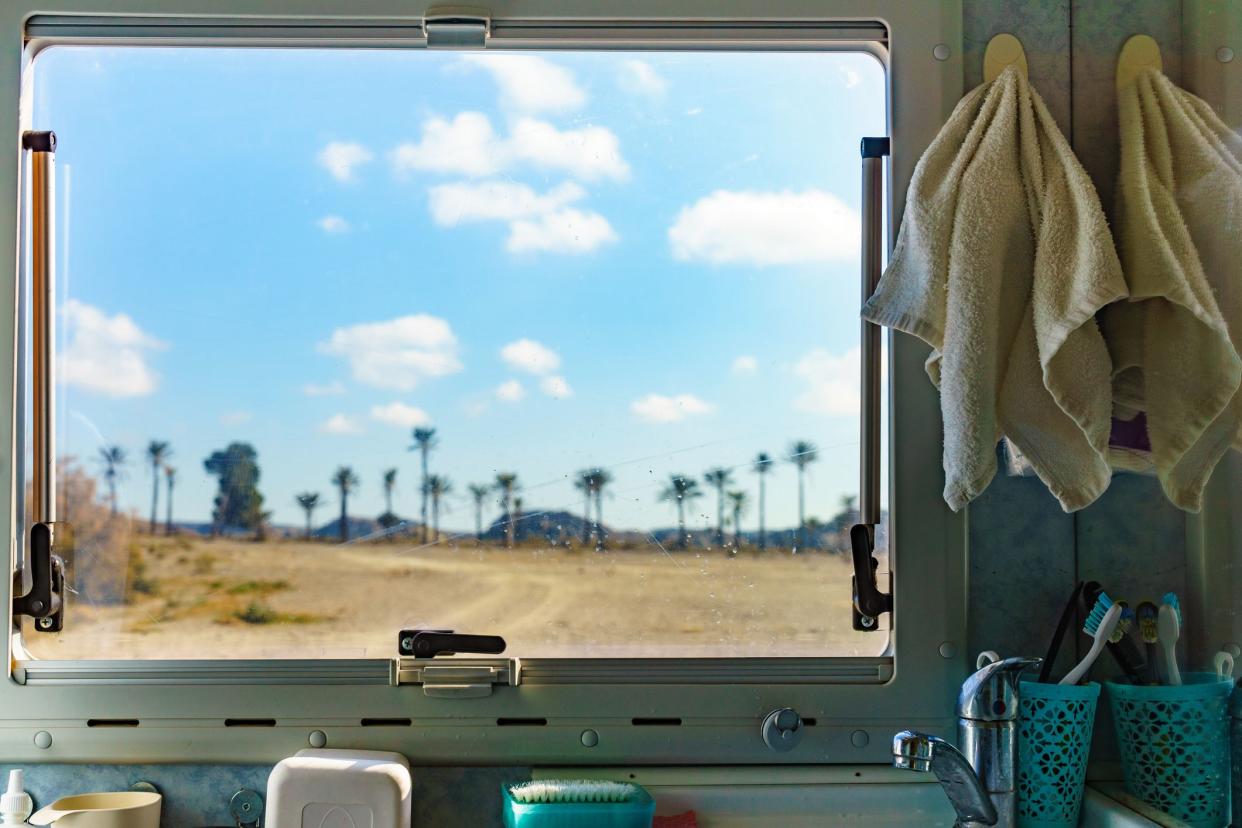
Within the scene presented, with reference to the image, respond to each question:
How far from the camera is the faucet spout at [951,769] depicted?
1.16 m

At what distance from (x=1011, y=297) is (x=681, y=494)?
490 mm

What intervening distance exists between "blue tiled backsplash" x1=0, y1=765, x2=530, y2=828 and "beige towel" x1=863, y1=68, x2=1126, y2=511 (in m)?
0.71

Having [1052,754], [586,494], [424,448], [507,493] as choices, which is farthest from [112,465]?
[1052,754]

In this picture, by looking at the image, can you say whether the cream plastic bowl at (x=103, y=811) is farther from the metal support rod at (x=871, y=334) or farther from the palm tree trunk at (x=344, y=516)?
the metal support rod at (x=871, y=334)

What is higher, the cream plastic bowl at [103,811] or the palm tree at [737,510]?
the palm tree at [737,510]

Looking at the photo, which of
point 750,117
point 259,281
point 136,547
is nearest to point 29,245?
point 259,281

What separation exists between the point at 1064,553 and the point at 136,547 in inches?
49.0

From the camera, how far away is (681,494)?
1.42m

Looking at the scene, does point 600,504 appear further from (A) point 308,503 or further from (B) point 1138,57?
(B) point 1138,57

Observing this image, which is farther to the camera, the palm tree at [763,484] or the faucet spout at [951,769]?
A: the palm tree at [763,484]

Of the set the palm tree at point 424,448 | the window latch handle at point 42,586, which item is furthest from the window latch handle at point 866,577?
the window latch handle at point 42,586

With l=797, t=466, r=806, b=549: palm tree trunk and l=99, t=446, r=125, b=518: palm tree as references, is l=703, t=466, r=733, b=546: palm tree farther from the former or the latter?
l=99, t=446, r=125, b=518: palm tree

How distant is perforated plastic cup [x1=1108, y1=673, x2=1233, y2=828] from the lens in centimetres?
122

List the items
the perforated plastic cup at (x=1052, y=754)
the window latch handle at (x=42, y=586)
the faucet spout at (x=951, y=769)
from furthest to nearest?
the window latch handle at (x=42, y=586) < the perforated plastic cup at (x=1052, y=754) < the faucet spout at (x=951, y=769)
